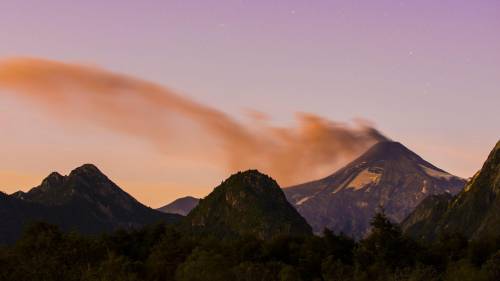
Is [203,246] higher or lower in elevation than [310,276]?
higher

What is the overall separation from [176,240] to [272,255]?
102 feet

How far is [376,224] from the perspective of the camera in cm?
17425

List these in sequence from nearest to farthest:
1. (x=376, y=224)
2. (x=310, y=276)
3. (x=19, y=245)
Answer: (x=19, y=245), (x=310, y=276), (x=376, y=224)

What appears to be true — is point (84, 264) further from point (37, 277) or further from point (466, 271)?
point (466, 271)

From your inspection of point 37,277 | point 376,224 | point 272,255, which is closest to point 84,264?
point 37,277

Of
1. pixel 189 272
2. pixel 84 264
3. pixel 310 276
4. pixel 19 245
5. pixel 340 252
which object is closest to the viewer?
pixel 189 272

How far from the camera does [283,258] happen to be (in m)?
185

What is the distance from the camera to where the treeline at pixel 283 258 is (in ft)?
413

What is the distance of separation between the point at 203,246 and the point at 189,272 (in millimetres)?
58261

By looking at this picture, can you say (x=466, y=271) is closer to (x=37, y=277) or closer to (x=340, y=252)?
(x=340, y=252)

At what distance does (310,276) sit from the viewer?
163500mm

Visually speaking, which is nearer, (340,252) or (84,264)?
(84,264)

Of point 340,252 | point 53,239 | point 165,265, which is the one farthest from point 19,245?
point 340,252

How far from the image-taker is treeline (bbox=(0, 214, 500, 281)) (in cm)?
12581
